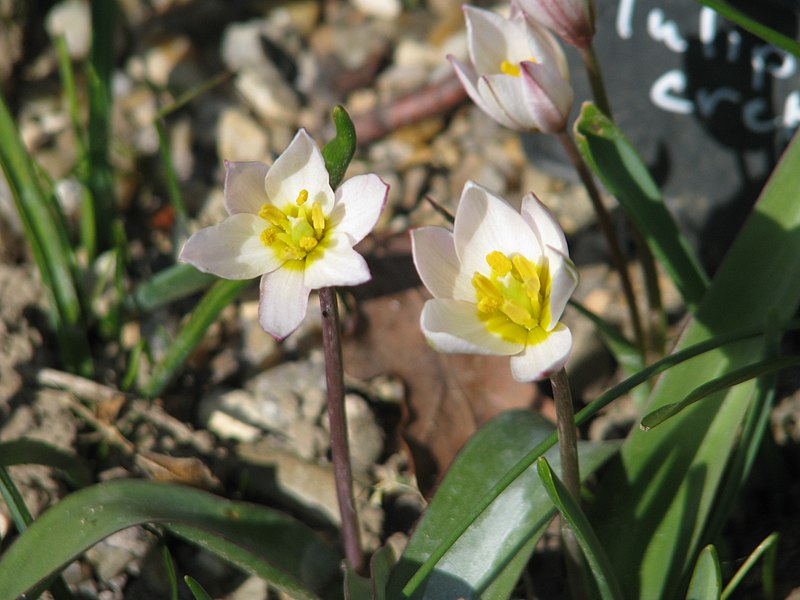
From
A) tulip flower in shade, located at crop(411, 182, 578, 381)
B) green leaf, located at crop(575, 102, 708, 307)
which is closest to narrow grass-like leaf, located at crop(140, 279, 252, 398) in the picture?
tulip flower in shade, located at crop(411, 182, 578, 381)

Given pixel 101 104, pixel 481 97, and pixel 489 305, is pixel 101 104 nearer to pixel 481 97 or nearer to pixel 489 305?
pixel 481 97

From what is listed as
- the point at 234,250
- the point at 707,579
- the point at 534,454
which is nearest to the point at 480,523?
the point at 534,454

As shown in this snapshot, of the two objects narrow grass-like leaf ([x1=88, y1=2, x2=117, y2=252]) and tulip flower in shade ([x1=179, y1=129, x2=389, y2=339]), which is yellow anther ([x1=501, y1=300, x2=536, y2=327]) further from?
narrow grass-like leaf ([x1=88, y1=2, x2=117, y2=252])

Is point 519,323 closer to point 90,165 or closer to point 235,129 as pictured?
point 90,165

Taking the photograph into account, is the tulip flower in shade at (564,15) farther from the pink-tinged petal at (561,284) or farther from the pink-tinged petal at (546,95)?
the pink-tinged petal at (561,284)

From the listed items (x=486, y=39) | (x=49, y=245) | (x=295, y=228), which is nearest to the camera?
(x=295, y=228)

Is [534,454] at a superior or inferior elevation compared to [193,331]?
superior
